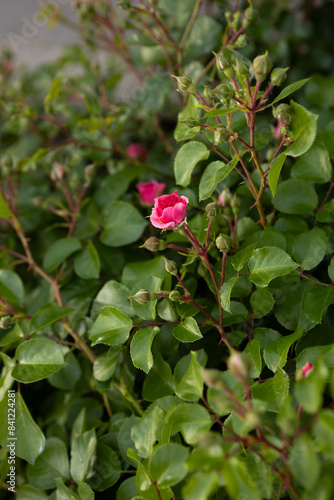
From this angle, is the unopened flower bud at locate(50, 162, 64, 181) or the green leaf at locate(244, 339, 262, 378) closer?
the green leaf at locate(244, 339, 262, 378)

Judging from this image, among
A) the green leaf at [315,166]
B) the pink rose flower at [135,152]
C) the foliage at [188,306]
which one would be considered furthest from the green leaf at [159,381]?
the pink rose flower at [135,152]

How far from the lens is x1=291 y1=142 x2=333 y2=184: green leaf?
0.62 metres

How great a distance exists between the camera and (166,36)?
0.81 metres

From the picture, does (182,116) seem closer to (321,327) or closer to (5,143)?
(321,327)

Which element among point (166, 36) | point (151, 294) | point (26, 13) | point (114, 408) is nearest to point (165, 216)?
point (151, 294)

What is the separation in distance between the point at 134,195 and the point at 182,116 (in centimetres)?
24

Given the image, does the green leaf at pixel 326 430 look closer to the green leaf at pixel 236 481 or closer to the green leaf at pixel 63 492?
the green leaf at pixel 236 481

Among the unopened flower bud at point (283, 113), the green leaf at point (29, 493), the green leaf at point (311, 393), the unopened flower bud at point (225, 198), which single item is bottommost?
the green leaf at point (29, 493)

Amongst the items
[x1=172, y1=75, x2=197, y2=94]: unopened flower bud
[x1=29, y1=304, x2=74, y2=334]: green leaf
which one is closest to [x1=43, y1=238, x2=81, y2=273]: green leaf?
[x1=29, y1=304, x2=74, y2=334]: green leaf

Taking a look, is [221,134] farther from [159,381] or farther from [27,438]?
[27,438]

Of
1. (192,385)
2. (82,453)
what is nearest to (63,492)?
(82,453)

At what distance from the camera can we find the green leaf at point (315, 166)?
0.62 metres

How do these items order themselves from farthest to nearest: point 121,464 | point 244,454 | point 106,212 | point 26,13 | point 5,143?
point 26,13 → point 5,143 → point 106,212 → point 121,464 → point 244,454

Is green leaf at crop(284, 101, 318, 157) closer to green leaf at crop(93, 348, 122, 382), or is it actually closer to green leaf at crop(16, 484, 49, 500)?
green leaf at crop(93, 348, 122, 382)
